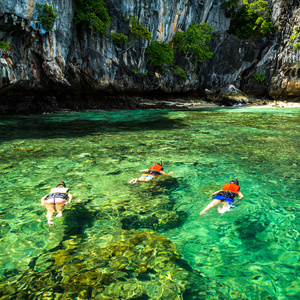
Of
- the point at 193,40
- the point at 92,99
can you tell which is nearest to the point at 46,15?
the point at 92,99

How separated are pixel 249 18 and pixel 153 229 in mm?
54405

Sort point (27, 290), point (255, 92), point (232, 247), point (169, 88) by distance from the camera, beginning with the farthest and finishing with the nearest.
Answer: point (255, 92)
point (169, 88)
point (232, 247)
point (27, 290)

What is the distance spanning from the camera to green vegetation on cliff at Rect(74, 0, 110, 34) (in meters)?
22.8

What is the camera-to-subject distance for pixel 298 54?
40.5 meters

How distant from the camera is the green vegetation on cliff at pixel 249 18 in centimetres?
4438

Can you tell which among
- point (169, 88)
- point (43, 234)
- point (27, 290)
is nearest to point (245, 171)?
point (43, 234)

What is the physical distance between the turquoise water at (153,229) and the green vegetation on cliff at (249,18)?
157 feet

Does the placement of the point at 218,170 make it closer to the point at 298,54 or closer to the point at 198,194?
the point at 198,194

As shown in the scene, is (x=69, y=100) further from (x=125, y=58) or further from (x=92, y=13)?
(x=92, y=13)

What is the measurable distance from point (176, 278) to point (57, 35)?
937 inches

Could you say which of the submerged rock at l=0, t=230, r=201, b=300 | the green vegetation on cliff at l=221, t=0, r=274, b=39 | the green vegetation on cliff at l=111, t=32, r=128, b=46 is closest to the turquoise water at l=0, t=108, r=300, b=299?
the submerged rock at l=0, t=230, r=201, b=300

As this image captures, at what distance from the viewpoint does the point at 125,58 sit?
98.0ft

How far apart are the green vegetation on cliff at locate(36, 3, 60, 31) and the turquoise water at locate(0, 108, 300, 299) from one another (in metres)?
15.9

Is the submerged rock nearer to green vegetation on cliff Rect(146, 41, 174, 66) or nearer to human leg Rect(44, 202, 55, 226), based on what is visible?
human leg Rect(44, 202, 55, 226)
